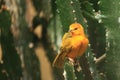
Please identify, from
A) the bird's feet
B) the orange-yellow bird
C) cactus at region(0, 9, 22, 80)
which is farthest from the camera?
cactus at region(0, 9, 22, 80)

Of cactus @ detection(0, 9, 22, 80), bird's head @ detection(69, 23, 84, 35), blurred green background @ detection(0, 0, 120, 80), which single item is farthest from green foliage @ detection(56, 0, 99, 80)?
cactus @ detection(0, 9, 22, 80)

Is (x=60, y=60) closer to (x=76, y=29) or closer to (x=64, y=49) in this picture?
(x=64, y=49)

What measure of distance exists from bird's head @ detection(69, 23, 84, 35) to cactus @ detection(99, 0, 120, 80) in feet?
0.62

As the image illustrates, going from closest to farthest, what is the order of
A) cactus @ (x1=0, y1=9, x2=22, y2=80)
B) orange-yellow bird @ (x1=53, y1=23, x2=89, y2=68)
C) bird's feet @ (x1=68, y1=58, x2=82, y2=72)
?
orange-yellow bird @ (x1=53, y1=23, x2=89, y2=68) < bird's feet @ (x1=68, y1=58, x2=82, y2=72) < cactus @ (x1=0, y1=9, x2=22, y2=80)

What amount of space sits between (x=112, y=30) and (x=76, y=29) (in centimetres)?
23

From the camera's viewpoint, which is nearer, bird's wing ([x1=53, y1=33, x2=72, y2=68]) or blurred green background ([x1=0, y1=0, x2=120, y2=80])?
bird's wing ([x1=53, y1=33, x2=72, y2=68])

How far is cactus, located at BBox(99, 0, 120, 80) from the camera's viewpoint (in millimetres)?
2125

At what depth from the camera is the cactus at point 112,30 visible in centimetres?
212

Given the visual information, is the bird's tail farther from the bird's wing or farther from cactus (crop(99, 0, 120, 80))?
cactus (crop(99, 0, 120, 80))

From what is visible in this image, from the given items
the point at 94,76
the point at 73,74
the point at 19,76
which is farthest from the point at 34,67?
the point at 73,74

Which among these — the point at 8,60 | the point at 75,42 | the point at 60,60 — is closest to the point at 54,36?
the point at 8,60

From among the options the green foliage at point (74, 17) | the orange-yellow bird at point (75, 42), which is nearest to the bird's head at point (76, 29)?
the orange-yellow bird at point (75, 42)

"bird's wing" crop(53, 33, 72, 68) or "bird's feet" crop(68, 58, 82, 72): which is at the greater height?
"bird's wing" crop(53, 33, 72, 68)

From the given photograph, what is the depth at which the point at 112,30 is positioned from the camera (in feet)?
7.06
